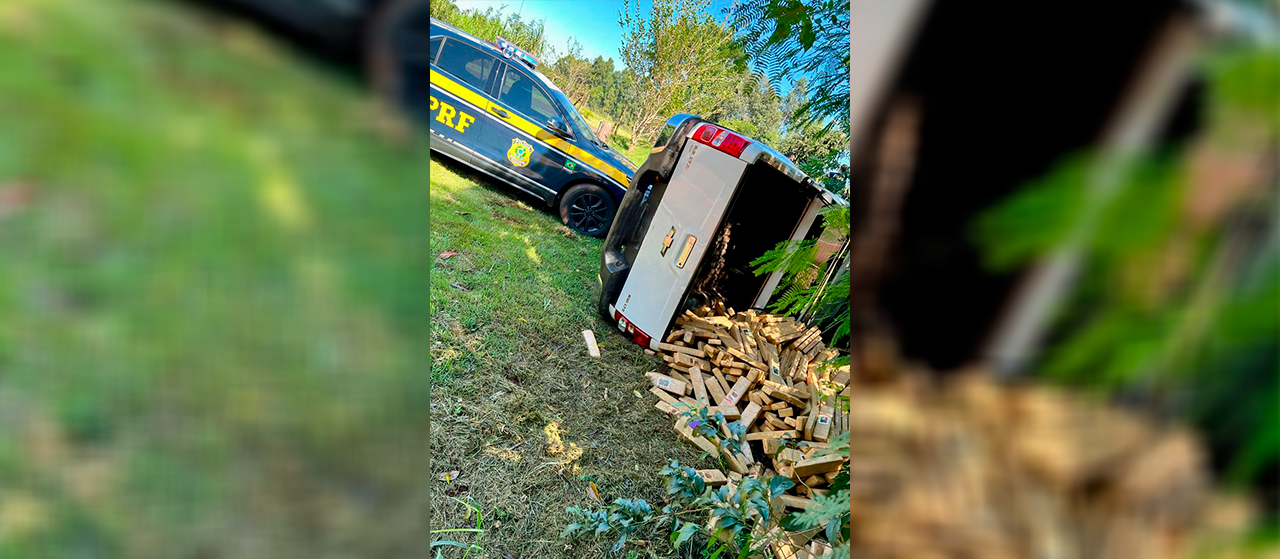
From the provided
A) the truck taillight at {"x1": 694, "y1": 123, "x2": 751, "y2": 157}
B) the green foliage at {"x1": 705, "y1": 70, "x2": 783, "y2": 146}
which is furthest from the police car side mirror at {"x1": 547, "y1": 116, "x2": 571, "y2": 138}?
the green foliage at {"x1": 705, "y1": 70, "x2": 783, "y2": 146}

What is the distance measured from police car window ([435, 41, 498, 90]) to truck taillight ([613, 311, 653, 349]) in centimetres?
131

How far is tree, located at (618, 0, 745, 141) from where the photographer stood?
111 cm

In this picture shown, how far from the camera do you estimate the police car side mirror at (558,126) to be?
3953mm

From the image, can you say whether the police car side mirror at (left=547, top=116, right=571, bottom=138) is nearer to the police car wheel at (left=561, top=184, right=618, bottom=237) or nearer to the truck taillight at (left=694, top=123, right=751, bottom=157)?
the police car wheel at (left=561, top=184, right=618, bottom=237)

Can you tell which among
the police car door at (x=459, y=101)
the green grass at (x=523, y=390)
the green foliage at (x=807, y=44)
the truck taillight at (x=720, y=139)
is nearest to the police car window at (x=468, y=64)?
the police car door at (x=459, y=101)

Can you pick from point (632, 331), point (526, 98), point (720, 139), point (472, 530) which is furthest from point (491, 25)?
point (526, 98)

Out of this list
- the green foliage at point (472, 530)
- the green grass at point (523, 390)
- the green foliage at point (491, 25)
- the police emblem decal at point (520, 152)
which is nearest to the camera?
the green foliage at point (491, 25)

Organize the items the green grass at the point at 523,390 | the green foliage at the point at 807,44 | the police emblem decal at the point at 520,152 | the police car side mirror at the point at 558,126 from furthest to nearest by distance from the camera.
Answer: the police emblem decal at the point at 520,152, the police car side mirror at the point at 558,126, the green grass at the point at 523,390, the green foliage at the point at 807,44

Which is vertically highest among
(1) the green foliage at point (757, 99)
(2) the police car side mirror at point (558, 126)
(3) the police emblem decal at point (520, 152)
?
(1) the green foliage at point (757, 99)
